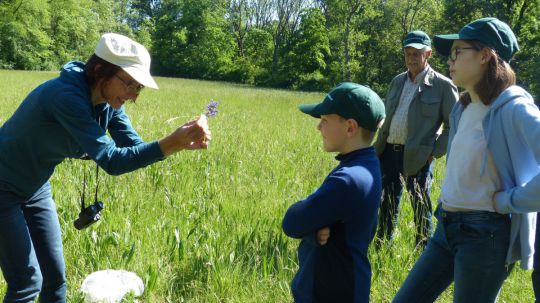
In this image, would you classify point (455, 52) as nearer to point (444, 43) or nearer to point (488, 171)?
point (444, 43)

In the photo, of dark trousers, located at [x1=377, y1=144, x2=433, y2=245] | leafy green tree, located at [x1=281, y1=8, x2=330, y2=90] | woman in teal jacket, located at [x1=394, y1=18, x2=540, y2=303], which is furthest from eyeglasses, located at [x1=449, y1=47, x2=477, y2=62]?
leafy green tree, located at [x1=281, y1=8, x2=330, y2=90]

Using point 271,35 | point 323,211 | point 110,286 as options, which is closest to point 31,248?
point 110,286

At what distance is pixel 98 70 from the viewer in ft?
7.33

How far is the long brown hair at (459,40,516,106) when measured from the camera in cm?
209

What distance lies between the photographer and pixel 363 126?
1.94 meters

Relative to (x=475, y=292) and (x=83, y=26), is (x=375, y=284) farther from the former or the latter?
(x=83, y=26)

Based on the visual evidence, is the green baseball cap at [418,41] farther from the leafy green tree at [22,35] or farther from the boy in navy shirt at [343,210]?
the leafy green tree at [22,35]

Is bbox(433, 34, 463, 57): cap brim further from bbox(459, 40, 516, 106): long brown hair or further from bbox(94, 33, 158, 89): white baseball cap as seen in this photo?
bbox(94, 33, 158, 89): white baseball cap

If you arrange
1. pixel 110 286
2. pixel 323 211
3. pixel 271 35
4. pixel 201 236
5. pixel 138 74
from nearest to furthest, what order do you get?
pixel 323 211, pixel 138 74, pixel 110 286, pixel 201 236, pixel 271 35

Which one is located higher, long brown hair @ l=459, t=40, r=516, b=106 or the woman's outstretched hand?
long brown hair @ l=459, t=40, r=516, b=106

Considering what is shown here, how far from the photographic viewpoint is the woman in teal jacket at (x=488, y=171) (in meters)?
1.99

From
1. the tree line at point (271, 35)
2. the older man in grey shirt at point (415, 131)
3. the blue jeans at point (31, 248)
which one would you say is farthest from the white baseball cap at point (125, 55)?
the tree line at point (271, 35)

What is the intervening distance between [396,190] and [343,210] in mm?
2569

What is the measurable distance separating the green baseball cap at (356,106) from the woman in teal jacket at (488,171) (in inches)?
20.4
